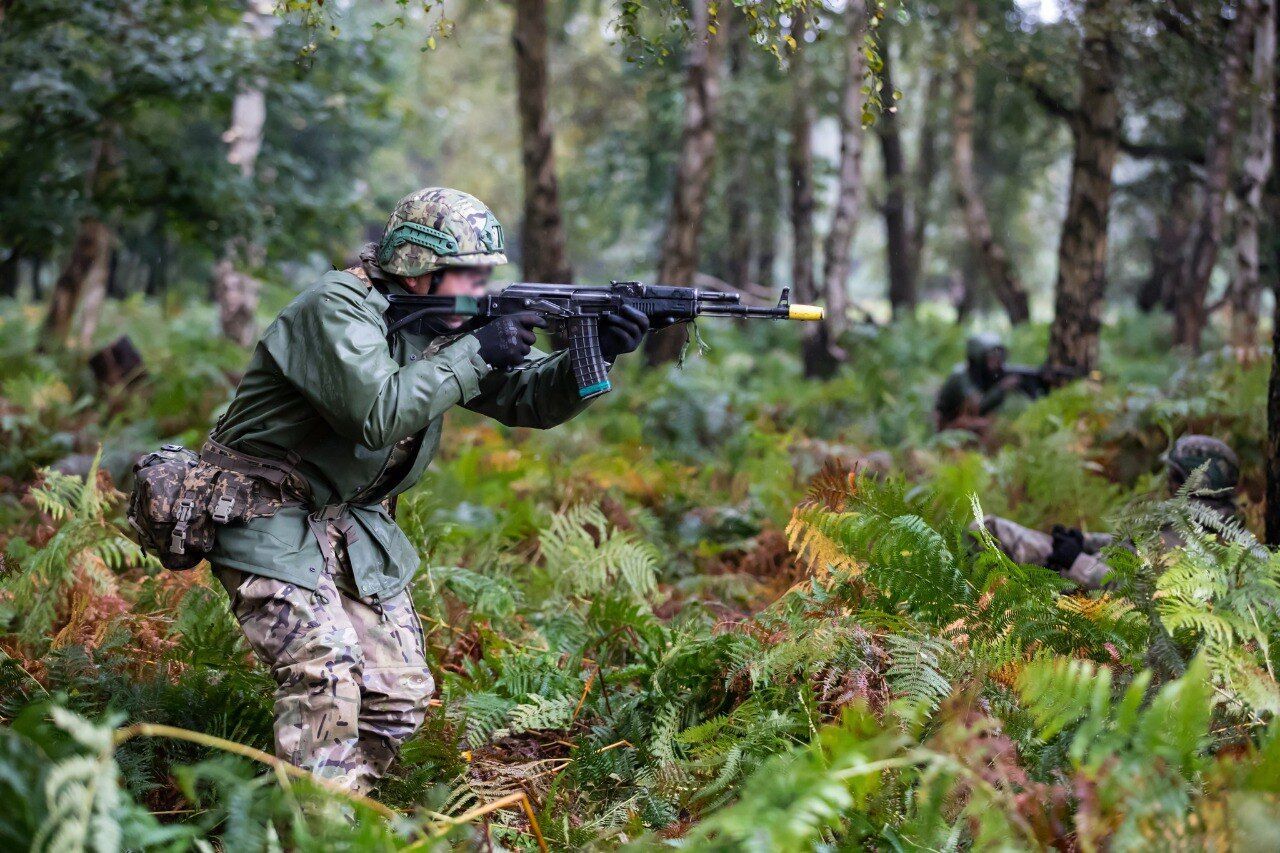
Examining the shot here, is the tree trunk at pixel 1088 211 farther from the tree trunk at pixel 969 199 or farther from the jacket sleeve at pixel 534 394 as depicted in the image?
the jacket sleeve at pixel 534 394

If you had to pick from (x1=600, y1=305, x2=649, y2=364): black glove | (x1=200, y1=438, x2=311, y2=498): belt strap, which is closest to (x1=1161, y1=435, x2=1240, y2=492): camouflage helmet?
(x1=600, y1=305, x2=649, y2=364): black glove

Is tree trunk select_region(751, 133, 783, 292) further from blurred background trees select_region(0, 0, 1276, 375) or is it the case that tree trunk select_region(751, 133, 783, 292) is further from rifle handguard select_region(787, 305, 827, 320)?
rifle handguard select_region(787, 305, 827, 320)

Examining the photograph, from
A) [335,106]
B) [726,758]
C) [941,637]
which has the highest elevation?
[335,106]

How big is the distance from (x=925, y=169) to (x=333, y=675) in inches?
830

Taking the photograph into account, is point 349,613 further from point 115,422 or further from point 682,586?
point 115,422

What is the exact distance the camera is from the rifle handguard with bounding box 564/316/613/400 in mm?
4207

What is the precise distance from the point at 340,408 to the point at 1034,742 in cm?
243

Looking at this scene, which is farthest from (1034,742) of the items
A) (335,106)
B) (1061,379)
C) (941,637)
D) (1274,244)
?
(1274,244)

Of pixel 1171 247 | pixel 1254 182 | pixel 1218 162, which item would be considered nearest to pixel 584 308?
pixel 1254 182

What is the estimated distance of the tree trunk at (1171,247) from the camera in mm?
20094

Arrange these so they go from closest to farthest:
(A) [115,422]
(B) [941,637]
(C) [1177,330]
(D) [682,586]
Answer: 1. (B) [941,637]
2. (D) [682,586]
3. (A) [115,422]
4. (C) [1177,330]

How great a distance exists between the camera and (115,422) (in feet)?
28.3

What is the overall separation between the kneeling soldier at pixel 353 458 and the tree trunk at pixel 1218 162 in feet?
36.9

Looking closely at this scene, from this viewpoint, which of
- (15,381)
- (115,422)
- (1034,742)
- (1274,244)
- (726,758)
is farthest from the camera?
(1274,244)
